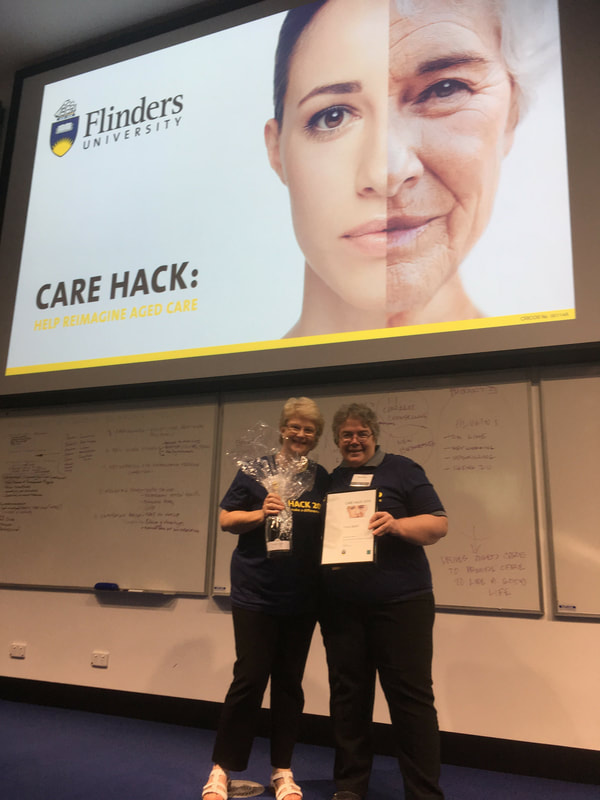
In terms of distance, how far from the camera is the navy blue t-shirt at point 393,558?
1.81m

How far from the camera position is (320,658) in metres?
2.71

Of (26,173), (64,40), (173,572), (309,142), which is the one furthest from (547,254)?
(64,40)

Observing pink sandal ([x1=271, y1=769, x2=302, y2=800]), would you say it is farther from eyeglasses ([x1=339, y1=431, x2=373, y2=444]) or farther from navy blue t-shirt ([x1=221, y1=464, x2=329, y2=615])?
eyeglasses ([x1=339, y1=431, x2=373, y2=444])

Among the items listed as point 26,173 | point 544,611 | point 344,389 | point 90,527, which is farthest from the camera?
point 26,173

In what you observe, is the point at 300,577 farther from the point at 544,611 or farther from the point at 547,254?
the point at 547,254

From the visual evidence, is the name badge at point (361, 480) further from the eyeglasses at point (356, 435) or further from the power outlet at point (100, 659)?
the power outlet at point (100, 659)

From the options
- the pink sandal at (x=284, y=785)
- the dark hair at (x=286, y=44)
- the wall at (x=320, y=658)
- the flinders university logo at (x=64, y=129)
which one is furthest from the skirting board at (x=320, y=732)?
the flinders university logo at (x=64, y=129)

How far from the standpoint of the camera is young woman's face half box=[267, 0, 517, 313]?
8.57 ft

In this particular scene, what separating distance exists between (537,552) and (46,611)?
8.21ft

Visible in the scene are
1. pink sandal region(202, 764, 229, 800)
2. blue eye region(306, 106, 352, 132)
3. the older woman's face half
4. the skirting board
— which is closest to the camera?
pink sandal region(202, 764, 229, 800)

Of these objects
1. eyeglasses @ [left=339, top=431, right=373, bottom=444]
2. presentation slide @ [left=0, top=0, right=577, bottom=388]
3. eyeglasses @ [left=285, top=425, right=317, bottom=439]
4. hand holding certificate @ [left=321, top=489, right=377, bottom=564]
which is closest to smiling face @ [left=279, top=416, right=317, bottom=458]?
eyeglasses @ [left=285, top=425, right=317, bottom=439]

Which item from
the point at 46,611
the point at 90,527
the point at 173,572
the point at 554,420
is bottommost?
the point at 46,611

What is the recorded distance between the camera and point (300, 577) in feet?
6.27

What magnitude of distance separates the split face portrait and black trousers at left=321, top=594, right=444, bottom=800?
1.27 m
